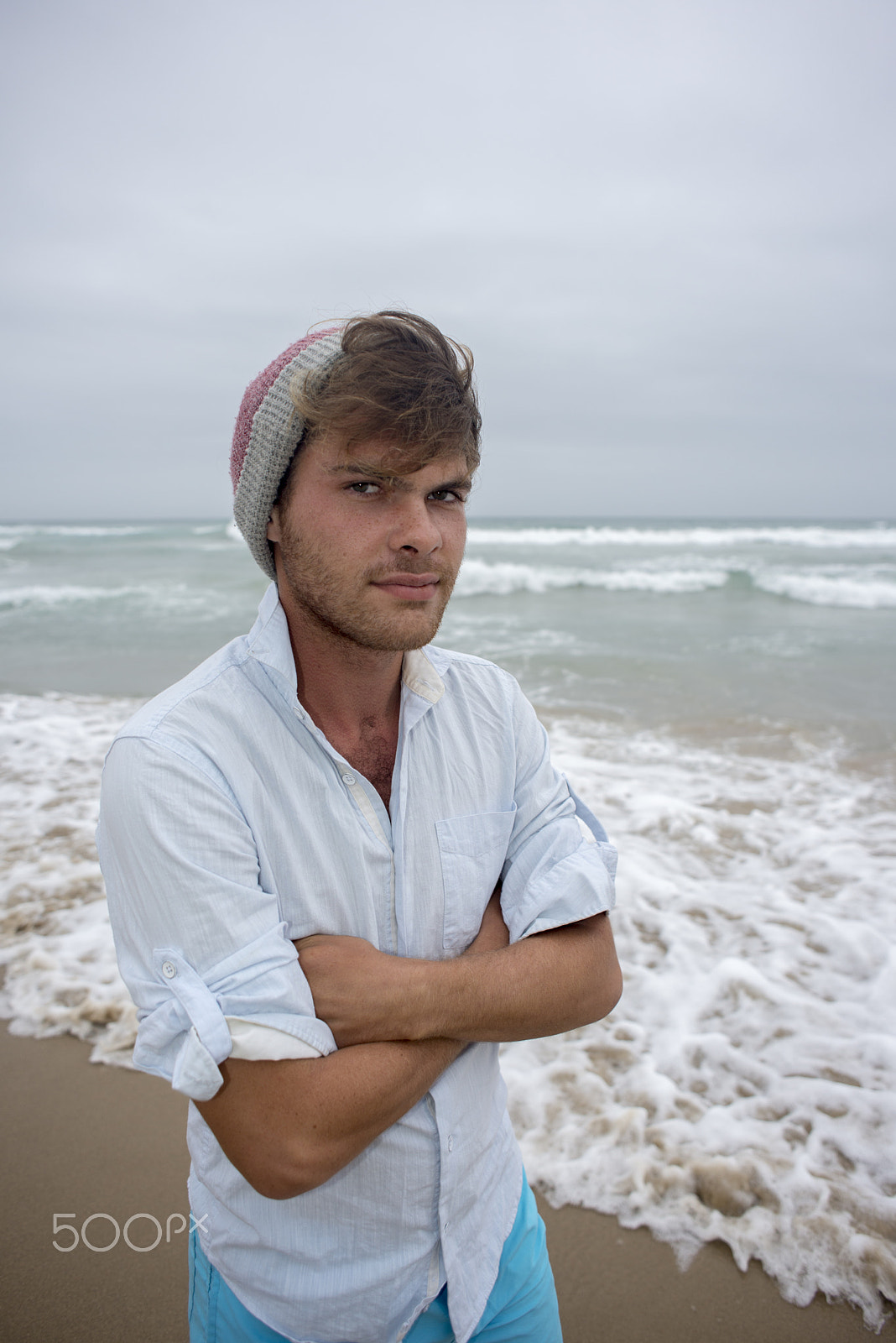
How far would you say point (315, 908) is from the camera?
1.46 meters

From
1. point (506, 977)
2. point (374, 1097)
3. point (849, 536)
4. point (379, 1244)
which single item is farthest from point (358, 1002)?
point (849, 536)

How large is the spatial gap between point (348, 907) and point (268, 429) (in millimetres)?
979

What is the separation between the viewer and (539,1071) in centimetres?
326

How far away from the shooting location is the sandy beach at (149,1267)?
225 centimetres

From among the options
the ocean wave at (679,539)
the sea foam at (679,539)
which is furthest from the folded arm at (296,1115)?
the sea foam at (679,539)

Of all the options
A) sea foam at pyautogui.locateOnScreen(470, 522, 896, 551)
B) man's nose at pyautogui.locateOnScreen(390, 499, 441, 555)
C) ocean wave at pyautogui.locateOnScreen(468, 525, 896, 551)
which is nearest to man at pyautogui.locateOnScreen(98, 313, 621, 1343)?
man's nose at pyautogui.locateOnScreen(390, 499, 441, 555)

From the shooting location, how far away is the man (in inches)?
50.0

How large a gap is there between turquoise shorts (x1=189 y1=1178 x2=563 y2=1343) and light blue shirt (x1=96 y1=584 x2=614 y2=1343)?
0.17ft

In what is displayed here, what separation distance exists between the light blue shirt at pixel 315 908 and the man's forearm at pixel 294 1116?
4 centimetres

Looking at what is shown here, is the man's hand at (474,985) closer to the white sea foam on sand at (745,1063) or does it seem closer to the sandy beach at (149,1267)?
the sandy beach at (149,1267)

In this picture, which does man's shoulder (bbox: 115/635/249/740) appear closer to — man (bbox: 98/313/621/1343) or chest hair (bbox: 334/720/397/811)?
man (bbox: 98/313/621/1343)

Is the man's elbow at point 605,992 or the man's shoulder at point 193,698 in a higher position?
the man's shoulder at point 193,698

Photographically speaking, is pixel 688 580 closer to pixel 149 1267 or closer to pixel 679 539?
pixel 679 539

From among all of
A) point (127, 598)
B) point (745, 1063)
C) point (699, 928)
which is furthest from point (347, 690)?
point (127, 598)
